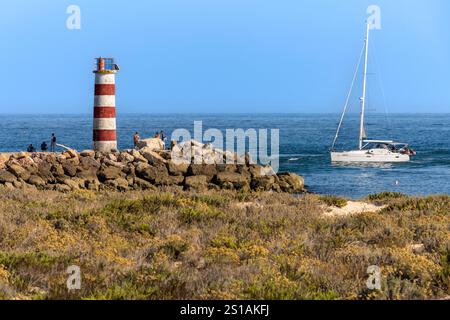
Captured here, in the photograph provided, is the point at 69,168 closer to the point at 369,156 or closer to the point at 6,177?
the point at 6,177

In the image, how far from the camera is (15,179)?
28.0 m

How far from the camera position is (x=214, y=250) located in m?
10.3

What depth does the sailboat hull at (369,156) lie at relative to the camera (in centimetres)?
5288

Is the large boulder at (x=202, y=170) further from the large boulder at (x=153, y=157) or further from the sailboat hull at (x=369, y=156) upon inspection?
the sailboat hull at (x=369, y=156)

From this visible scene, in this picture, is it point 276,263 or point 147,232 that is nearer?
point 276,263

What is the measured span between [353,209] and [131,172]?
15592 mm

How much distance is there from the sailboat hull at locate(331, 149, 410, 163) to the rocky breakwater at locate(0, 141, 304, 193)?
19659 millimetres

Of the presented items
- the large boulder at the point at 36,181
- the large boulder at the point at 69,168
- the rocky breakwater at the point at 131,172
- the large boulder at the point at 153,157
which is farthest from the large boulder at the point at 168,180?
the large boulder at the point at 36,181

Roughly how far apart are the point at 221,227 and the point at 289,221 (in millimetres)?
1644

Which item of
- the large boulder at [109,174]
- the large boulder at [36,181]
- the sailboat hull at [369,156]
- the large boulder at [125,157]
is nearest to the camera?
the large boulder at [36,181]
